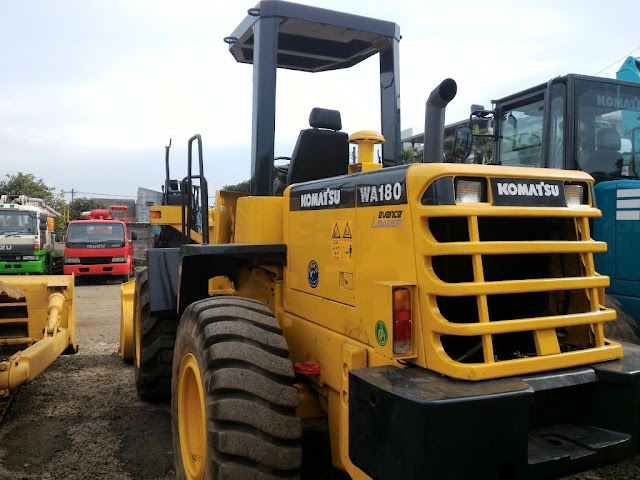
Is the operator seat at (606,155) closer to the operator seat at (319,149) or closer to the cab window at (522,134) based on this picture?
the cab window at (522,134)

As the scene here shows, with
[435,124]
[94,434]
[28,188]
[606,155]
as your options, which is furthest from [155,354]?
[28,188]

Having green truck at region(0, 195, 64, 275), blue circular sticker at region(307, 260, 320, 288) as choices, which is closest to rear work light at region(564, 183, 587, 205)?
blue circular sticker at region(307, 260, 320, 288)

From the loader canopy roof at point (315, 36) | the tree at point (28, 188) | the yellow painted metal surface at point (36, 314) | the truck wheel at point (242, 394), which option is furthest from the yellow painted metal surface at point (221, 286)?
the tree at point (28, 188)

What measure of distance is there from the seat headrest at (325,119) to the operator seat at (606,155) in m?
2.41

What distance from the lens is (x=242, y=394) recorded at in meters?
2.62

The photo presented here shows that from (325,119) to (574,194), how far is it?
167 centimetres

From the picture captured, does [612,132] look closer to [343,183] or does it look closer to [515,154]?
[515,154]

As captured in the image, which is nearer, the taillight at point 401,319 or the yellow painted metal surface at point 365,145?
the taillight at point 401,319

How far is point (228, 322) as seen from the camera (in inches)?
114

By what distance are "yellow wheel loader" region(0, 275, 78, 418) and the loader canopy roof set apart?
285 cm

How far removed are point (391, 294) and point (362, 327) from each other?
386 millimetres

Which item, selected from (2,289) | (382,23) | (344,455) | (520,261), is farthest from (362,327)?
(2,289)

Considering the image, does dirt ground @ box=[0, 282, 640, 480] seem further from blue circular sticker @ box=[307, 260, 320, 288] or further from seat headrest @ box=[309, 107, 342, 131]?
seat headrest @ box=[309, 107, 342, 131]

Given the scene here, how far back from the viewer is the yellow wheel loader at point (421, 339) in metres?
2.08
